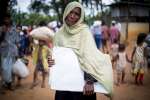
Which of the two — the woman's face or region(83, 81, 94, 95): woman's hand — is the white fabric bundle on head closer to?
the woman's face

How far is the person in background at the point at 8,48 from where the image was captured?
7422 millimetres

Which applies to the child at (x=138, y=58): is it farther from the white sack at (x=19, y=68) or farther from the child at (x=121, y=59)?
the white sack at (x=19, y=68)

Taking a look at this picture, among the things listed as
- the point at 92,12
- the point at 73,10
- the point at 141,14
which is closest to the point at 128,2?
the point at 141,14

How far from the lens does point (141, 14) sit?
21906 millimetres

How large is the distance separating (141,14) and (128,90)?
1399 centimetres

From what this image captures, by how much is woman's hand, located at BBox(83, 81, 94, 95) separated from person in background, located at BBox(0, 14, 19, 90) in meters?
4.51

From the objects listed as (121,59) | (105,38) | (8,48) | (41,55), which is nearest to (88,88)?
(8,48)

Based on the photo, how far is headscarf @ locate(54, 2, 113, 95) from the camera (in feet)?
10.1

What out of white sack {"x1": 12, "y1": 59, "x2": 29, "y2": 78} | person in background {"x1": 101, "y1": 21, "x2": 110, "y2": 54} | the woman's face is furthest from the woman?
person in background {"x1": 101, "y1": 21, "x2": 110, "y2": 54}

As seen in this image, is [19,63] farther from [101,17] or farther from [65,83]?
[101,17]

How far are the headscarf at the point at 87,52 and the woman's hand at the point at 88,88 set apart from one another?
7cm

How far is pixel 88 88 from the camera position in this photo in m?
3.01

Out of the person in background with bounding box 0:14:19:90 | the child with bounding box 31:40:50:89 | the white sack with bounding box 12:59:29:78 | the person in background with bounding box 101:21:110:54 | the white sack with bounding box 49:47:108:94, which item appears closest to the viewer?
the white sack with bounding box 49:47:108:94

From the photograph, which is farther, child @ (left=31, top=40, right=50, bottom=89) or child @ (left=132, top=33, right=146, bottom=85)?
child @ (left=132, top=33, right=146, bottom=85)
